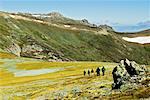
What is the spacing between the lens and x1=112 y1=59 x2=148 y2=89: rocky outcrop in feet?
199

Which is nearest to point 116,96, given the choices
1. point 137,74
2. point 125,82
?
point 125,82

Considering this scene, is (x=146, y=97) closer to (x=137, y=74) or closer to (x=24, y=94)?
(x=137, y=74)

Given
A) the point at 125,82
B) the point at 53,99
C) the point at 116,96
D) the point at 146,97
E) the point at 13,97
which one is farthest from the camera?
the point at 13,97

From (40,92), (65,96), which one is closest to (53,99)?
(65,96)

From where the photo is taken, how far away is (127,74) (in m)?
62.5

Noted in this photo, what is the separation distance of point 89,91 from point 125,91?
33.4 feet

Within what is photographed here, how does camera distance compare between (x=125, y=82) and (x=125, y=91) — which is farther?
(x=125, y=82)

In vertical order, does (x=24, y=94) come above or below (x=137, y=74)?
below

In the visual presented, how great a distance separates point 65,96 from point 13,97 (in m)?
14.5

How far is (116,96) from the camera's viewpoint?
53.6 m

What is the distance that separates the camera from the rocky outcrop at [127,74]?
6069cm

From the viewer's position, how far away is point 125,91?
56.3 m

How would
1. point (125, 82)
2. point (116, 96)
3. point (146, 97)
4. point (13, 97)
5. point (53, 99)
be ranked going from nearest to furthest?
point (146, 97) → point (116, 96) → point (125, 82) → point (53, 99) → point (13, 97)

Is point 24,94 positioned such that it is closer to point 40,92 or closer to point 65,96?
point 40,92
